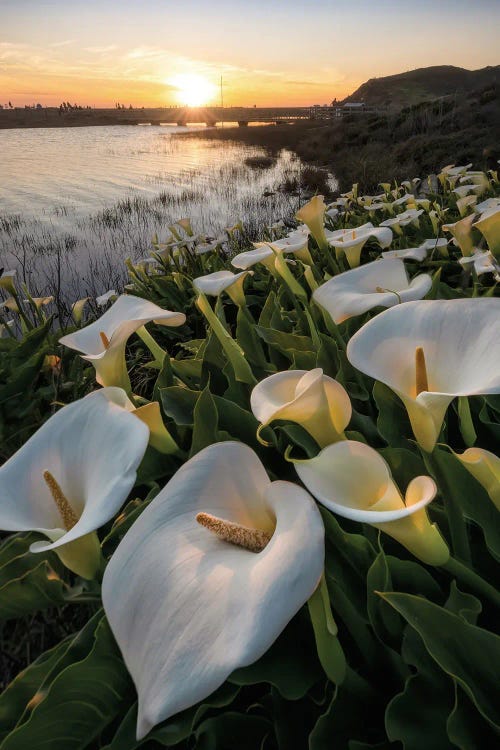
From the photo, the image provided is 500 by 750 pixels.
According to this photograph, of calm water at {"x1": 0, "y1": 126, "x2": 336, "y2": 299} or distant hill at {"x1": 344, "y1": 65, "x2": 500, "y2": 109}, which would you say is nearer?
calm water at {"x1": 0, "y1": 126, "x2": 336, "y2": 299}

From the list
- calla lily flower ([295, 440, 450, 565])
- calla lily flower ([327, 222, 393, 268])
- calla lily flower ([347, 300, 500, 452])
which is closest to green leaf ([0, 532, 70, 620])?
calla lily flower ([295, 440, 450, 565])

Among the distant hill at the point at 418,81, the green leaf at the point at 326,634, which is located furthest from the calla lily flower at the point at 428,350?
the distant hill at the point at 418,81

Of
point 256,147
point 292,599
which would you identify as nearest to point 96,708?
Result: point 292,599

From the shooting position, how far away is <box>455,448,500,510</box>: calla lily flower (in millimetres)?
870

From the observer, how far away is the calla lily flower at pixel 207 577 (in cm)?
59

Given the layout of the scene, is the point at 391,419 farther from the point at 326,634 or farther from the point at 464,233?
the point at 464,233

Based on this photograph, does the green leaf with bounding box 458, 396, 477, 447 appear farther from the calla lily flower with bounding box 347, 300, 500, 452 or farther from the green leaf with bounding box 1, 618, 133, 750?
the green leaf with bounding box 1, 618, 133, 750

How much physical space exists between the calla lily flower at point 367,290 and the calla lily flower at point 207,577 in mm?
652

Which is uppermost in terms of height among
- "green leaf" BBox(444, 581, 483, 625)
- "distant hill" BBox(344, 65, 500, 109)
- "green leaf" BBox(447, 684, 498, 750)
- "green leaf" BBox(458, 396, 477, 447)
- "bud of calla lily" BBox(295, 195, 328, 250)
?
"distant hill" BBox(344, 65, 500, 109)

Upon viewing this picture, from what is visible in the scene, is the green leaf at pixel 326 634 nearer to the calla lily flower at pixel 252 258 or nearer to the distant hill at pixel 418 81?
the calla lily flower at pixel 252 258

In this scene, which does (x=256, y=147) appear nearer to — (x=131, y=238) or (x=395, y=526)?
(x=131, y=238)

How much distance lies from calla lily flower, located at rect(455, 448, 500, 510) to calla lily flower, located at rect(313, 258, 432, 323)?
1.78 feet

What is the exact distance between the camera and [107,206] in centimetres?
1409

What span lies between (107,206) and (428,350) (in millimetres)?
14368
